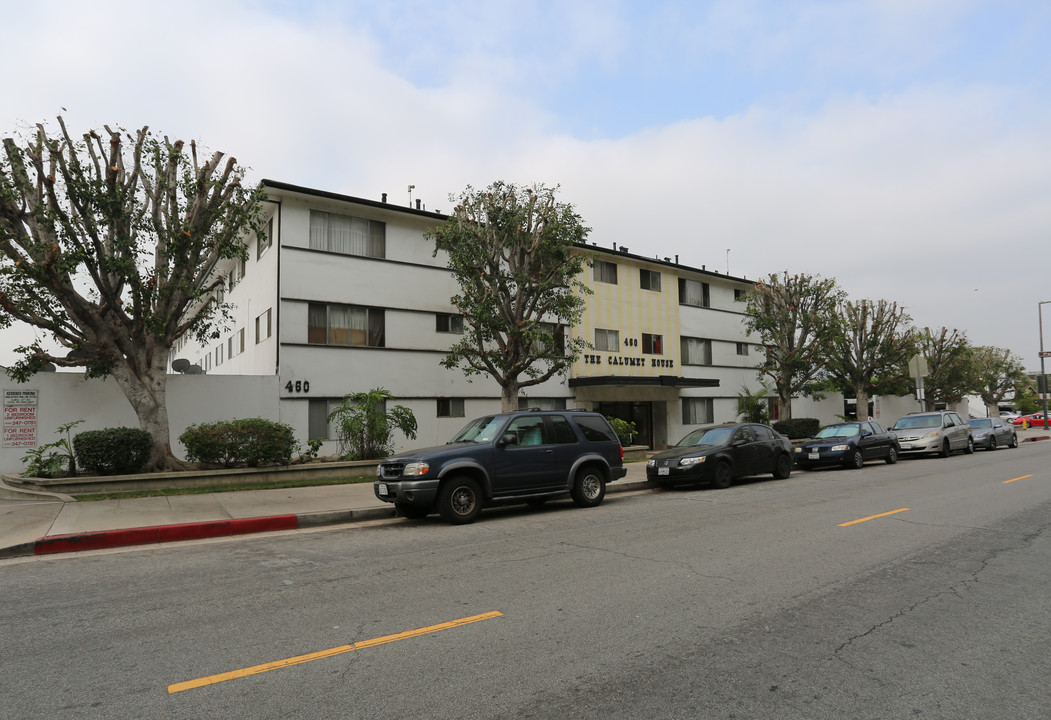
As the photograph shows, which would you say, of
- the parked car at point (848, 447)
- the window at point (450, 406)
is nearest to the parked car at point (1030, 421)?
the parked car at point (848, 447)

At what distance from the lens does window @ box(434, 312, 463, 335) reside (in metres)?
22.1

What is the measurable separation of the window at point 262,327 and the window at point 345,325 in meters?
1.43

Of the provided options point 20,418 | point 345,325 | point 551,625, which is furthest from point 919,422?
point 20,418

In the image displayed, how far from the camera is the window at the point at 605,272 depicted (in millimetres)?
27353

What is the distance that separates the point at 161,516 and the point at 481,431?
526 centimetres

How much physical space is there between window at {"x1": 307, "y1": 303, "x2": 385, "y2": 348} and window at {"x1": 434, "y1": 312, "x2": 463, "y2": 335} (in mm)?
1921

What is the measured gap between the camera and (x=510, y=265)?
19922 mm

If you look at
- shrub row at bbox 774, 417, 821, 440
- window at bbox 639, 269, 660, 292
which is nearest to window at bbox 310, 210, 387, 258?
window at bbox 639, 269, 660, 292

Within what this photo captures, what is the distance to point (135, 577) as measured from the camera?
7176 mm

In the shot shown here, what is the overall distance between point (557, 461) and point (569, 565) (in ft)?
15.6

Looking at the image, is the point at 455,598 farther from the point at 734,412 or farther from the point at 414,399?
the point at 734,412

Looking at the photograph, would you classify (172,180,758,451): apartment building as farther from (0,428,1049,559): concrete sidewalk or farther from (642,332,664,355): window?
(0,428,1049,559): concrete sidewalk

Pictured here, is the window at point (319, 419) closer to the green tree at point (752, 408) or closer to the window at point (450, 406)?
the window at point (450, 406)

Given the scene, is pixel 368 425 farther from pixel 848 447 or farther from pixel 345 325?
pixel 848 447
